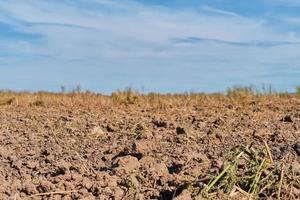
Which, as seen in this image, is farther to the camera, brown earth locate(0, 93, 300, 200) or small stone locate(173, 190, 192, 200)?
brown earth locate(0, 93, 300, 200)

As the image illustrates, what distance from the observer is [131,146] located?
4828mm

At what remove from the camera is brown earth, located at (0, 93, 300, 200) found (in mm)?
3738

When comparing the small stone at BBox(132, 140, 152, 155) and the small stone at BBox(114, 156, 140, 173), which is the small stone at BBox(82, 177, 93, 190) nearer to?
the small stone at BBox(114, 156, 140, 173)

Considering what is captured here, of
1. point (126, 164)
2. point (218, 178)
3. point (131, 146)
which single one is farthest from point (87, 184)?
point (131, 146)

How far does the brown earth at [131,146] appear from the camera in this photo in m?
3.74

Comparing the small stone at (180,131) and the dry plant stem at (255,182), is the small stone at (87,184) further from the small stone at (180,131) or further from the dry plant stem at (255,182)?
the small stone at (180,131)

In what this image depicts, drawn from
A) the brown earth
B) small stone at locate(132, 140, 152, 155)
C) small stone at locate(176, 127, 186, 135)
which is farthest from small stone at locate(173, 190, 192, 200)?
small stone at locate(176, 127, 186, 135)

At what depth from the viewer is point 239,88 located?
1054 centimetres

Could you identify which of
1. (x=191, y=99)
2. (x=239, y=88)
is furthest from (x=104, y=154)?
(x=239, y=88)

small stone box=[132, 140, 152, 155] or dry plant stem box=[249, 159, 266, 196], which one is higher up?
small stone box=[132, 140, 152, 155]

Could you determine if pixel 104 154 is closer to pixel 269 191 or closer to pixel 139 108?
pixel 269 191

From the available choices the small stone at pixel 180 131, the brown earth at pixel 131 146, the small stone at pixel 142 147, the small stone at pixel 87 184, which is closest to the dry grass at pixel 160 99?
the brown earth at pixel 131 146

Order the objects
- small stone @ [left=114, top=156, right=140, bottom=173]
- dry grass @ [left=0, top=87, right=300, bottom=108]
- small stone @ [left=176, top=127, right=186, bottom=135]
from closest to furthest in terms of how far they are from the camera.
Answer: small stone @ [left=114, top=156, right=140, bottom=173], small stone @ [left=176, top=127, right=186, bottom=135], dry grass @ [left=0, top=87, right=300, bottom=108]

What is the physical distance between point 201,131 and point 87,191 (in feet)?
7.54
